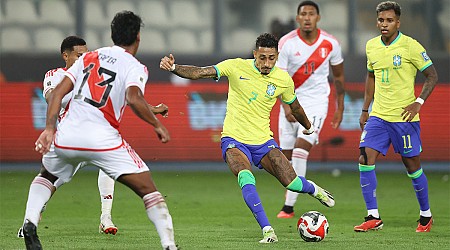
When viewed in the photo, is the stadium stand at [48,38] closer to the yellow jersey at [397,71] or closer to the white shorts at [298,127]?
the white shorts at [298,127]

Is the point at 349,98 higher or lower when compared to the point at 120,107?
lower

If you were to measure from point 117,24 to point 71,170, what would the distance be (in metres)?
1.31

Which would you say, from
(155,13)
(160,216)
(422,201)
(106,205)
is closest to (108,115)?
(160,216)

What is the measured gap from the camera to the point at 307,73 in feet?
Result: 42.9

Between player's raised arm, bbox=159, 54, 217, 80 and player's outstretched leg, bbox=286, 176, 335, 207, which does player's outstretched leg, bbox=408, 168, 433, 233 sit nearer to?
player's outstretched leg, bbox=286, 176, 335, 207

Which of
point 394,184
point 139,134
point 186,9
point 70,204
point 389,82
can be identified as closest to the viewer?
point 389,82

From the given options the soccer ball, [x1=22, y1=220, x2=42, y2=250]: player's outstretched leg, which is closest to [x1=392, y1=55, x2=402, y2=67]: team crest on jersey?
the soccer ball

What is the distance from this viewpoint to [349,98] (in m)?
20.0

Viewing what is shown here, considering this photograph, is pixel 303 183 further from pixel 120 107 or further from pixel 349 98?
pixel 349 98

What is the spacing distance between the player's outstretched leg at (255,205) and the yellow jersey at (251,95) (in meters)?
0.58

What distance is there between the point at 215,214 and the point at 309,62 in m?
2.20

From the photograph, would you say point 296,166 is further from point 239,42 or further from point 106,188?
point 239,42

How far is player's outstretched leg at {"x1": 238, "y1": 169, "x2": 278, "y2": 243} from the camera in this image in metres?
9.91

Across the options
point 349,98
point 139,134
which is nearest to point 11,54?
point 139,134
